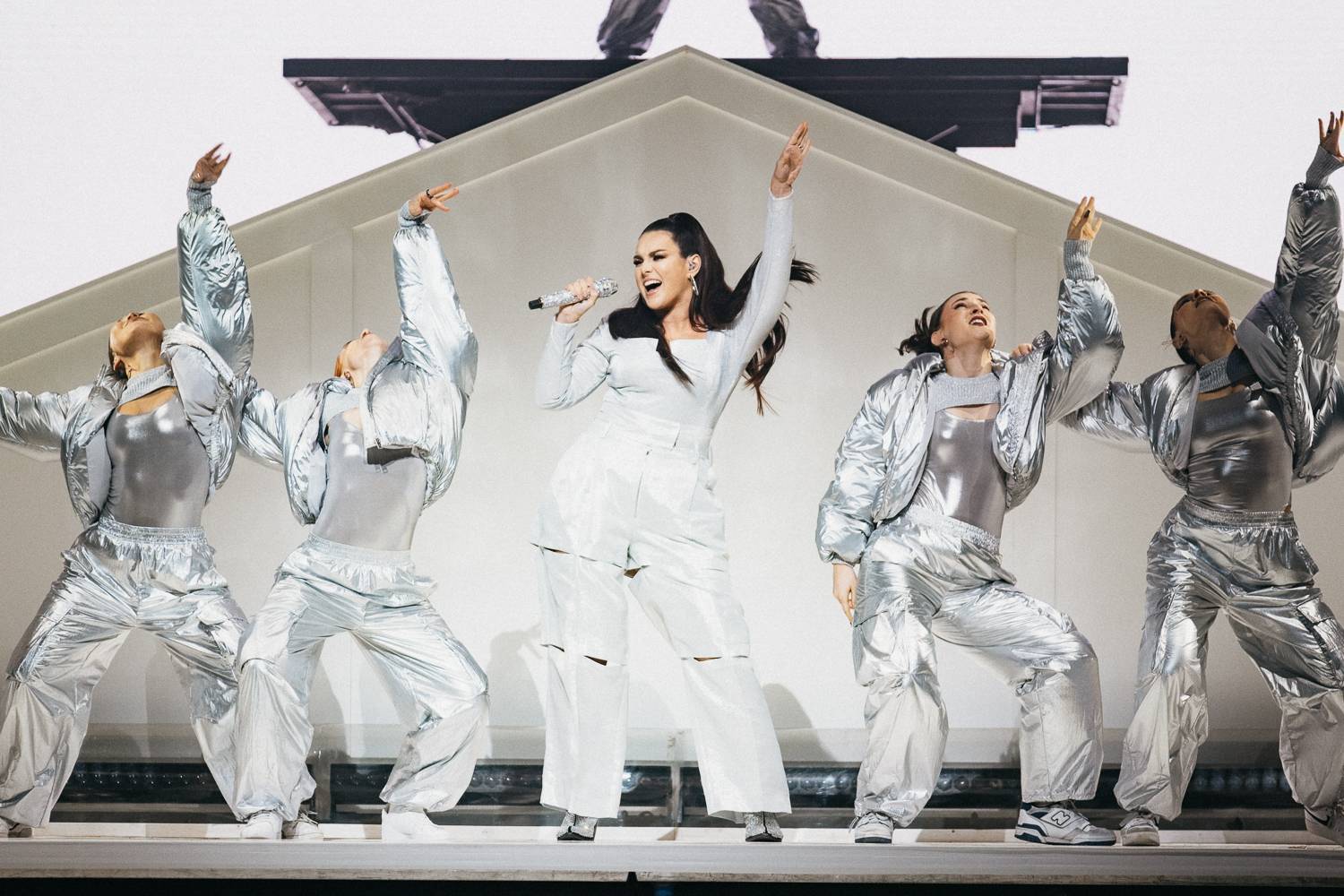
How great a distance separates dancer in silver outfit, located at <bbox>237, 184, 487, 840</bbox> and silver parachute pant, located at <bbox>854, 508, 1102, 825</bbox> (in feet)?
3.55

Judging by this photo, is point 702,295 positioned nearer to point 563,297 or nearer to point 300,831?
point 563,297

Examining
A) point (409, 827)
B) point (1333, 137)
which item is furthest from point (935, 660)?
point (1333, 137)

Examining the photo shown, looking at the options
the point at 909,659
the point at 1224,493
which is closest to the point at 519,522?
the point at 909,659

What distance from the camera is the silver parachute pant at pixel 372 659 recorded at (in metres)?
3.80

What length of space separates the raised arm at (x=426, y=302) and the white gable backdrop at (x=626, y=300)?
176 centimetres

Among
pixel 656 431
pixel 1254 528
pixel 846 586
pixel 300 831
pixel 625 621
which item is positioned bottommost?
pixel 300 831

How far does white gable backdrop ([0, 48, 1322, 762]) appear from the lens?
5.70m

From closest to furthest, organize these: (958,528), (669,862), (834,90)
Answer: (669,862), (958,528), (834,90)

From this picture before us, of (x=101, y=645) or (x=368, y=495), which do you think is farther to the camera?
(x=101, y=645)

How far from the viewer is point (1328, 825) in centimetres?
399

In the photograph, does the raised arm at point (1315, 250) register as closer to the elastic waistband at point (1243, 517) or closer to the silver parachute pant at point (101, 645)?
the elastic waistband at point (1243, 517)

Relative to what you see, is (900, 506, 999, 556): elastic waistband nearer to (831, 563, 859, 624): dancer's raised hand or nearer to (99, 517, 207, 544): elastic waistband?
(831, 563, 859, 624): dancer's raised hand

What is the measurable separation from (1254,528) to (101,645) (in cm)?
331

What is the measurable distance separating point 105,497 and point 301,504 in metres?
0.63
